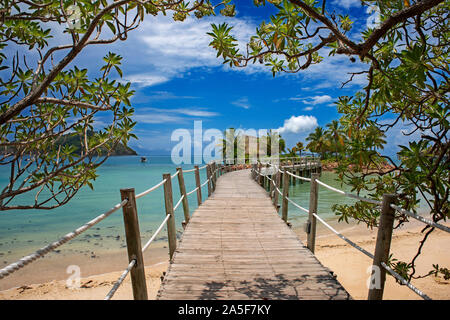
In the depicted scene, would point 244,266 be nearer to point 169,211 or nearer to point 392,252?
point 169,211

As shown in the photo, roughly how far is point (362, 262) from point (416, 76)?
894 cm

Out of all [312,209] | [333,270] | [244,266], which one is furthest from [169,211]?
[333,270]

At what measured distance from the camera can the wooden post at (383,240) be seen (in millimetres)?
2303

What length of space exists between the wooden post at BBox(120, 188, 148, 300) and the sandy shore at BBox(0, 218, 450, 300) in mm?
5556

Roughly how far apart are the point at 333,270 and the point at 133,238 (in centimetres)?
808

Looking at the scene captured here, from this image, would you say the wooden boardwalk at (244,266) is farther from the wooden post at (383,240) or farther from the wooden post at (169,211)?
the wooden post at (383,240)

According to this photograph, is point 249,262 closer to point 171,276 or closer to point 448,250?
point 171,276

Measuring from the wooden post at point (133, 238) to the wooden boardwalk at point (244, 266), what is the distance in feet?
0.93

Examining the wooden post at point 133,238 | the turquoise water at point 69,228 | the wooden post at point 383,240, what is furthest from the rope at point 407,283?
the turquoise water at point 69,228

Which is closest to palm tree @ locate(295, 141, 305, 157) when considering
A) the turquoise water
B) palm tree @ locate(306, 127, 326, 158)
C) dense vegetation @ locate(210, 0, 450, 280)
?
palm tree @ locate(306, 127, 326, 158)

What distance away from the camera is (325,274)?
3.26m

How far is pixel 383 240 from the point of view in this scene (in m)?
2.37

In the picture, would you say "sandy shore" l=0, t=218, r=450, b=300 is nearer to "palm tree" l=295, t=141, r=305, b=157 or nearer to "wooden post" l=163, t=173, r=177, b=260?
"wooden post" l=163, t=173, r=177, b=260
